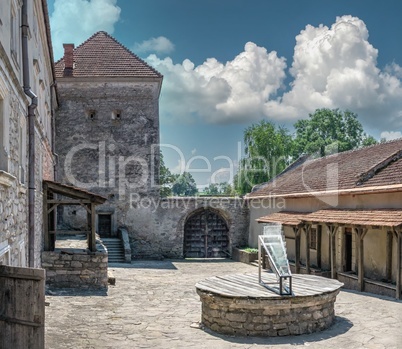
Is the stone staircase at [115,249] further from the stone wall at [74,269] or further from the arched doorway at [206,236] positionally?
the stone wall at [74,269]

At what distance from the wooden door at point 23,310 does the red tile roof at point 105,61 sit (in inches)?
808

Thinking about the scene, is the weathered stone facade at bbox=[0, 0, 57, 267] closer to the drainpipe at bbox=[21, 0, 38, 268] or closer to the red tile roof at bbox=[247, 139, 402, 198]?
the drainpipe at bbox=[21, 0, 38, 268]

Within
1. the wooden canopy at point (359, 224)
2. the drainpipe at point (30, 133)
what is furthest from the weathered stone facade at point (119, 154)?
the drainpipe at point (30, 133)

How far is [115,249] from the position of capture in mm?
23094

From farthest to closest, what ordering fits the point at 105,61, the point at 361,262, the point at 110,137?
the point at 105,61 → the point at 110,137 → the point at 361,262

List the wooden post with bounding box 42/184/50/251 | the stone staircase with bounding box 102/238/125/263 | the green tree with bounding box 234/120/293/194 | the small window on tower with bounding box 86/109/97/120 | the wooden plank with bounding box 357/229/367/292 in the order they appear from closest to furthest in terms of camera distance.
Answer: the wooden plank with bounding box 357/229/367/292, the wooden post with bounding box 42/184/50/251, the stone staircase with bounding box 102/238/125/263, the small window on tower with bounding box 86/109/97/120, the green tree with bounding box 234/120/293/194

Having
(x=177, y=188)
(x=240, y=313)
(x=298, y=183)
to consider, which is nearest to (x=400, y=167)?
(x=298, y=183)

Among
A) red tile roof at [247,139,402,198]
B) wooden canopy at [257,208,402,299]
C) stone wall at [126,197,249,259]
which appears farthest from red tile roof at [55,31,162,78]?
wooden canopy at [257,208,402,299]

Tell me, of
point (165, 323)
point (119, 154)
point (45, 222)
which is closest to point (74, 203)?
point (45, 222)

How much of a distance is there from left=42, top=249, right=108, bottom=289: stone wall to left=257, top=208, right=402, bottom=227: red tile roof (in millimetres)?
7271

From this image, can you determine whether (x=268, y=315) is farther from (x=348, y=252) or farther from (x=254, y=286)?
(x=348, y=252)

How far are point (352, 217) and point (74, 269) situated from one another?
8530mm

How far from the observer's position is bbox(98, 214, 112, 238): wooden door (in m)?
25.3

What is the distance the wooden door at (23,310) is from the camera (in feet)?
18.7
